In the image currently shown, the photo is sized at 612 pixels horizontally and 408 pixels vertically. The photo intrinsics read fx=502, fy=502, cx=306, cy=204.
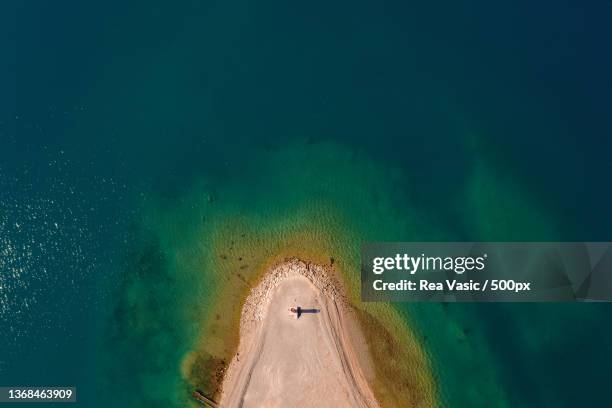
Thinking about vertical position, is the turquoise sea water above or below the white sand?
above

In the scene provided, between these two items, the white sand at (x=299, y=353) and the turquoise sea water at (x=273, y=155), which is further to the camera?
the turquoise sea water at (x=273, y=155)

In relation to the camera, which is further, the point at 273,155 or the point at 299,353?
the point at 273,155

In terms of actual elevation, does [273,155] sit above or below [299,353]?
above

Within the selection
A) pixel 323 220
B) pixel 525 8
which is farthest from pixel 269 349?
pixel 525 8

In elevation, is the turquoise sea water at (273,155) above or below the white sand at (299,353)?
above
